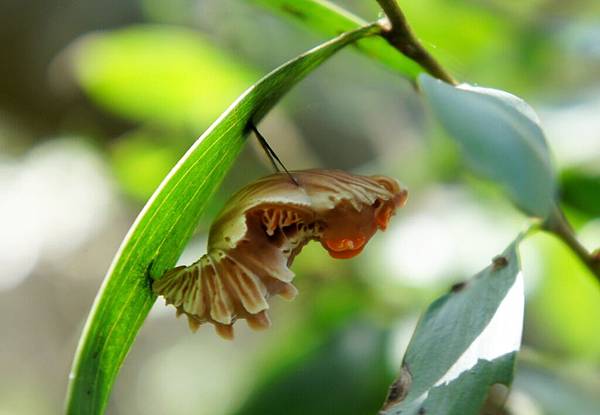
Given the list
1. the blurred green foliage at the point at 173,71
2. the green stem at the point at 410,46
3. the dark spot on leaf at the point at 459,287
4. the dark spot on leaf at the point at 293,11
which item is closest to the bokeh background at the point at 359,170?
the blurred green foliage at the point at 173,71

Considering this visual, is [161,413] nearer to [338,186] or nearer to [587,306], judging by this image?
[587,306]

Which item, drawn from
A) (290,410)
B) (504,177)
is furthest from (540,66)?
(504,177)

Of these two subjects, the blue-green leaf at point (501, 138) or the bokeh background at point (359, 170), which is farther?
the bokeh background at point (359, 170)

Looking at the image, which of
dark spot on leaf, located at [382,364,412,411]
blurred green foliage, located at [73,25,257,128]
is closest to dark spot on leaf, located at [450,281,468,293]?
dark spot on leaf, located at [382,364,412,411]

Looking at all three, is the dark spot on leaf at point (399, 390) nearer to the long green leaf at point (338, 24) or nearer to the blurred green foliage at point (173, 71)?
the long green leaf at point (338, 24)

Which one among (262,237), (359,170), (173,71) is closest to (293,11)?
(262,237)
